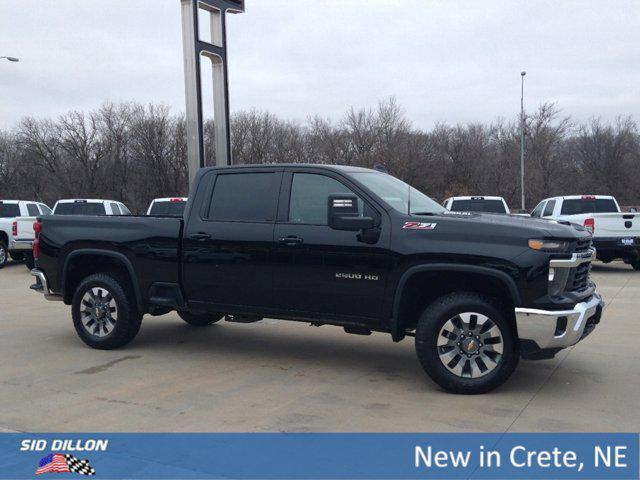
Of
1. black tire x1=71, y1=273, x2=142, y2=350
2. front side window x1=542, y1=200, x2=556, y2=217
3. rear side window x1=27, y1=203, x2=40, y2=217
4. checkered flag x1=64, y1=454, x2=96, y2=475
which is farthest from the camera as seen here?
rear side window x1=27, y1=203, x2=40, y2=217

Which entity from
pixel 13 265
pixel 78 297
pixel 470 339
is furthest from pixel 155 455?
pixel 13 265

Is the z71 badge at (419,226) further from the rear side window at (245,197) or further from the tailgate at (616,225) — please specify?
the tailgate at (616,225)

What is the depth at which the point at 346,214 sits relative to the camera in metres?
5.79

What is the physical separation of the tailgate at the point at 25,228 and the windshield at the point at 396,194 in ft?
44.7

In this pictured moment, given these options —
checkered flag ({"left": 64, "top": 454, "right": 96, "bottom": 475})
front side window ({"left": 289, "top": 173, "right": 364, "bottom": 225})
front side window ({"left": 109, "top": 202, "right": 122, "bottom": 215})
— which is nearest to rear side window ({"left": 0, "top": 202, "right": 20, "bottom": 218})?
front side window ({"left": 109, "top": 202, "right": 122, "bottom": 215})

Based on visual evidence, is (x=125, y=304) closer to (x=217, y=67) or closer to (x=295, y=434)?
(x=295, y=434)

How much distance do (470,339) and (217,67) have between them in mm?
13214

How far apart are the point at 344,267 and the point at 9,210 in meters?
16.3

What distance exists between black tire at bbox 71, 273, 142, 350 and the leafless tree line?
1515 inches

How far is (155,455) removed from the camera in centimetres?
436

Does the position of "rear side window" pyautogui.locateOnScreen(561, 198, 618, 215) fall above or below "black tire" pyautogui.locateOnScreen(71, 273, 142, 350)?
above

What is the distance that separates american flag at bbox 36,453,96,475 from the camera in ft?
13.8

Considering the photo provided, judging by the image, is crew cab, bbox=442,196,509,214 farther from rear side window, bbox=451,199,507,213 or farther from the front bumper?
the front bumper

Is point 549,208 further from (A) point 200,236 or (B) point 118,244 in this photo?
(B) point 118,244
